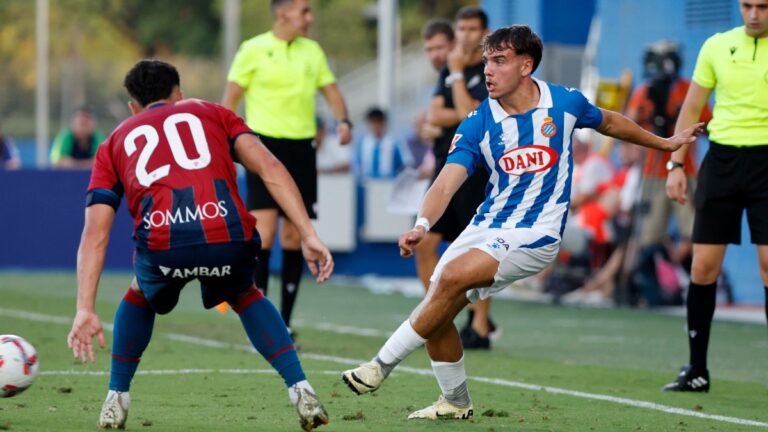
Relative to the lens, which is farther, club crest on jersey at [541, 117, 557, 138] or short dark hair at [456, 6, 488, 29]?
short dark hair at [456, 6, 488, 29]

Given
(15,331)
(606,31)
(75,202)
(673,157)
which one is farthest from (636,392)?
(75,202)

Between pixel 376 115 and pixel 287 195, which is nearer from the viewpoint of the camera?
pixel 287 195

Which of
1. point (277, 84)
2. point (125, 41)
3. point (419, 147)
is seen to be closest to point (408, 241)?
point (277, 84)

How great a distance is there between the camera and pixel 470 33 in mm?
10750

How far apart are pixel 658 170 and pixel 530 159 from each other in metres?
8.48

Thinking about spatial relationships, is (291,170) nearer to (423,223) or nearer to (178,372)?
(178,372)

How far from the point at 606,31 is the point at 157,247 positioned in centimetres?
1305

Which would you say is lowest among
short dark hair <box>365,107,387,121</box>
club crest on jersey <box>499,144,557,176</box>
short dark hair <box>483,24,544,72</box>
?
short dark hair <box>365,107,387,121</box>

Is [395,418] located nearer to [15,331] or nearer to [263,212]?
[263,212]

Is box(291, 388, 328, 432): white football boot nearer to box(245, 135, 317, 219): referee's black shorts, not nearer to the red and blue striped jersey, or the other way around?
the red and blue striped jersey

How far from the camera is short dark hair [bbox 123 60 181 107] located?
6.60 metres

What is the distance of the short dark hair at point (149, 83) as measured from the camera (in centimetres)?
660

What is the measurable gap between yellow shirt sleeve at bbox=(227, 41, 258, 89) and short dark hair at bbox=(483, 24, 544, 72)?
4.14 m

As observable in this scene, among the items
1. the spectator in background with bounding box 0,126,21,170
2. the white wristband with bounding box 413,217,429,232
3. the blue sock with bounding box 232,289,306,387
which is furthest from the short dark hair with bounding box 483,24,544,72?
the spectator in background with bounding box 0,126,21,170
